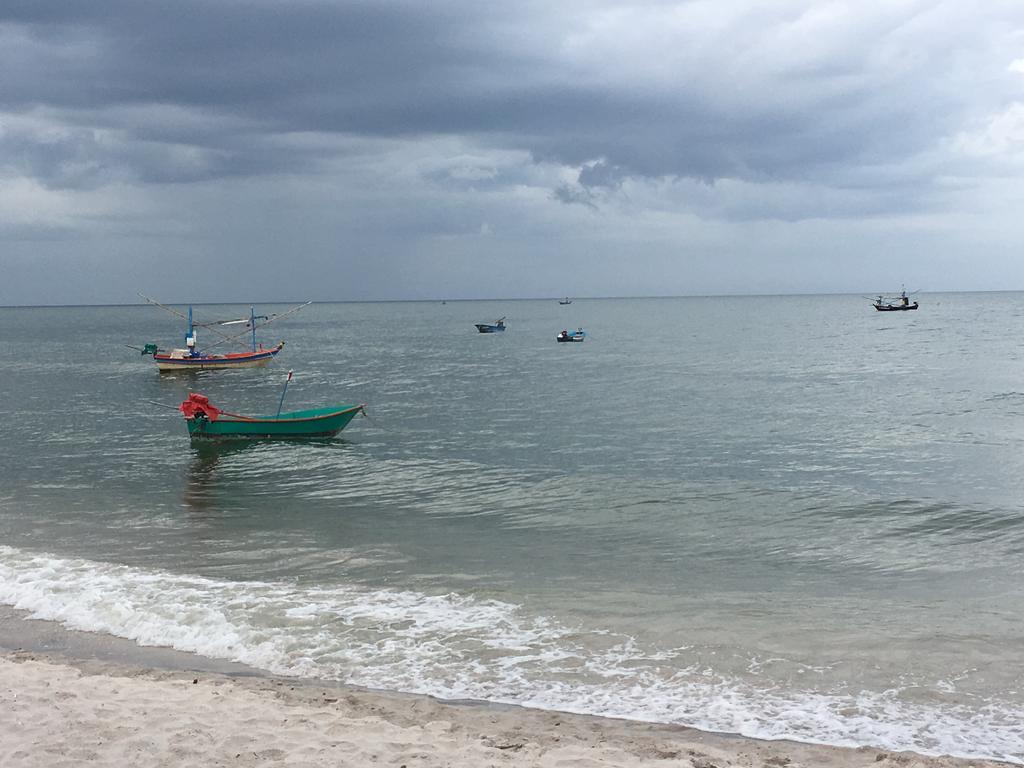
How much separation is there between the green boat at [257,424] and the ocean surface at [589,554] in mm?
834

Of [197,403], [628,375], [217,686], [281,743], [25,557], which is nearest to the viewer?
[281,743]

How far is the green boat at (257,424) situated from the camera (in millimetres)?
33438

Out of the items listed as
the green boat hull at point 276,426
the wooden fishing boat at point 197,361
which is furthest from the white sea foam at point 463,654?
the wooden fishing boat at point 197,361

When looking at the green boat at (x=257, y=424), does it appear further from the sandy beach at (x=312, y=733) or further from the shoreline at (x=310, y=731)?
the sandy beach at (x=312, y=733)

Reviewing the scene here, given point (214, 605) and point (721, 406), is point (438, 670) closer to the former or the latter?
point (214, 605)

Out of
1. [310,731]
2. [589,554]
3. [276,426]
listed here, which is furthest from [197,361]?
[310,731]

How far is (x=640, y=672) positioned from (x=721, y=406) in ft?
109

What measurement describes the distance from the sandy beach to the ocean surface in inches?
23.6

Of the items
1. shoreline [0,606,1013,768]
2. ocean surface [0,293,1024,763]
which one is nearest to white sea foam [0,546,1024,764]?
ocean surface [0,293,1024,763]

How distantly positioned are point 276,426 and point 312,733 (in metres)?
26.1

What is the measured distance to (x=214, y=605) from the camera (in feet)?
46.5

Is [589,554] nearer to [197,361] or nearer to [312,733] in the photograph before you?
[312,733]

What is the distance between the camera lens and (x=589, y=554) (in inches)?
704

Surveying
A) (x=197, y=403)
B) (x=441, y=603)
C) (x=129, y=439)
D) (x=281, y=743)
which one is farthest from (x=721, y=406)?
(x=281, y=743)
